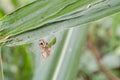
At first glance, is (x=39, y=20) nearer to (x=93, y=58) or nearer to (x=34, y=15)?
(x=34, y=15)

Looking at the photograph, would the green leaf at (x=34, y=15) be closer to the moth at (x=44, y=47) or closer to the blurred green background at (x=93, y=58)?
the moth at (x=44, y=47)

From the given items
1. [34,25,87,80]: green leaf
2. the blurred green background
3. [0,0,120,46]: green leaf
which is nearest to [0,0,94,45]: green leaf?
[0,0,120,46]: green leaf

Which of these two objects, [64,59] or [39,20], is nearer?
[39,20]

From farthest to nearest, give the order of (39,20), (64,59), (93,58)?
(93,58)
(64,59)
(39,20)

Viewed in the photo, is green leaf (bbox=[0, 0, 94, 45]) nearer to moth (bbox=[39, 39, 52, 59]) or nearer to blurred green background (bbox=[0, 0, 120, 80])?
moth (bbox=[39, 39, 52, 59])

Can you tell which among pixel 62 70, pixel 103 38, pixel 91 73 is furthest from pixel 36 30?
pixel 103 38

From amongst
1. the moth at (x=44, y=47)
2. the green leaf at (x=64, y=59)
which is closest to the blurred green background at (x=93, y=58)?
the green leaf at (x=64, y=59)

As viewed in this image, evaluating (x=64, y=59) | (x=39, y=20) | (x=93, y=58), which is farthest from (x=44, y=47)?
(x=93, y=58)

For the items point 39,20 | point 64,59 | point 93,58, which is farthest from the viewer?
point 93,58
